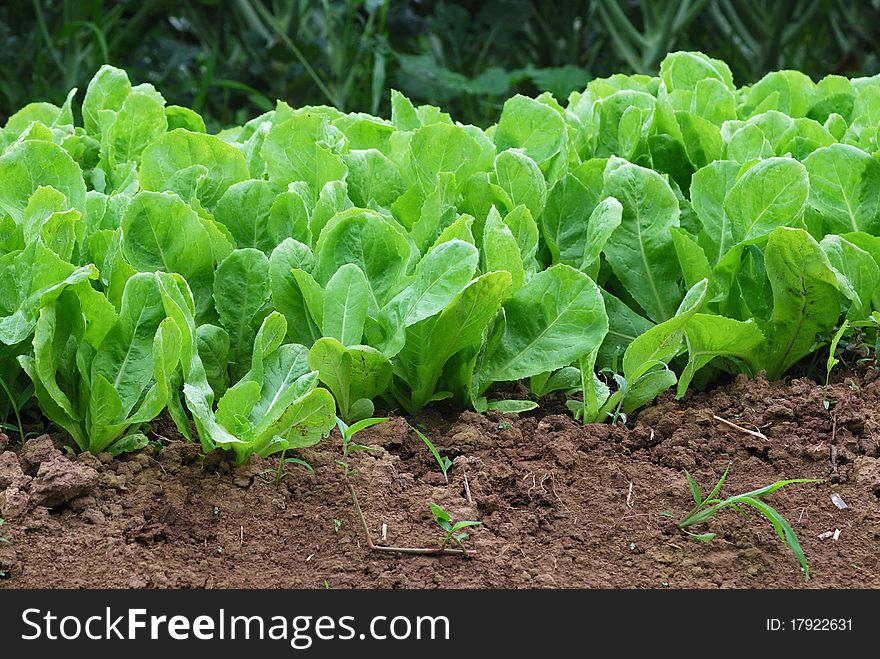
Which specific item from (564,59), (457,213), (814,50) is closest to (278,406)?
(457,213)

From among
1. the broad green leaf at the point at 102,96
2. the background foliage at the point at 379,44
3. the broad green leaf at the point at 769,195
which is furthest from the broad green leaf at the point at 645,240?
the background foliage at the point at 379,44

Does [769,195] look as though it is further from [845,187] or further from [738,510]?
[738,510]

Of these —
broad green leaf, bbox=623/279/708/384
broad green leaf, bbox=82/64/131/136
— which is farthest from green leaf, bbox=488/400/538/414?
broad green leaf, bbox=82/64/131/136

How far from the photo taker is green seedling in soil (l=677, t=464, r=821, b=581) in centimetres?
123

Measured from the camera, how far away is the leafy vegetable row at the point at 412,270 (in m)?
1.44

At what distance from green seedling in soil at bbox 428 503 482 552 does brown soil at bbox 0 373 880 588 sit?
21 mm

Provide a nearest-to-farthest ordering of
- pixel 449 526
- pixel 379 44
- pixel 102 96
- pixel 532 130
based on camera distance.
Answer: pixel 449 526 < pixel 532 130 < pixel 102 96 < pixel 379 44

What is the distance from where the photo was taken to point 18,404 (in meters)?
1.55

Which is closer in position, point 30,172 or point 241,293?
point 241,293

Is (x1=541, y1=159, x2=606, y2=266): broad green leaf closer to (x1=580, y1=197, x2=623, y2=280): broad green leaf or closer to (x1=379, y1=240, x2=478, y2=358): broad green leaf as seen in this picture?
(x1=580, y1=197, x2=623, y2=280): broad green leaf

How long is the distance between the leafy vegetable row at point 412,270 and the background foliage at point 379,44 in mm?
3579

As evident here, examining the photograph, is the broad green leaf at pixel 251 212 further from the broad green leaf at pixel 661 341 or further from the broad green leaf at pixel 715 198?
the broad green leaf at pixel 715 198

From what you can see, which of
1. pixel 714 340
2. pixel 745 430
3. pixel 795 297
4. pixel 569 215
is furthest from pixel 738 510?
pixel 569 215

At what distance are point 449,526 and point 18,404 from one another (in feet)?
2.31
